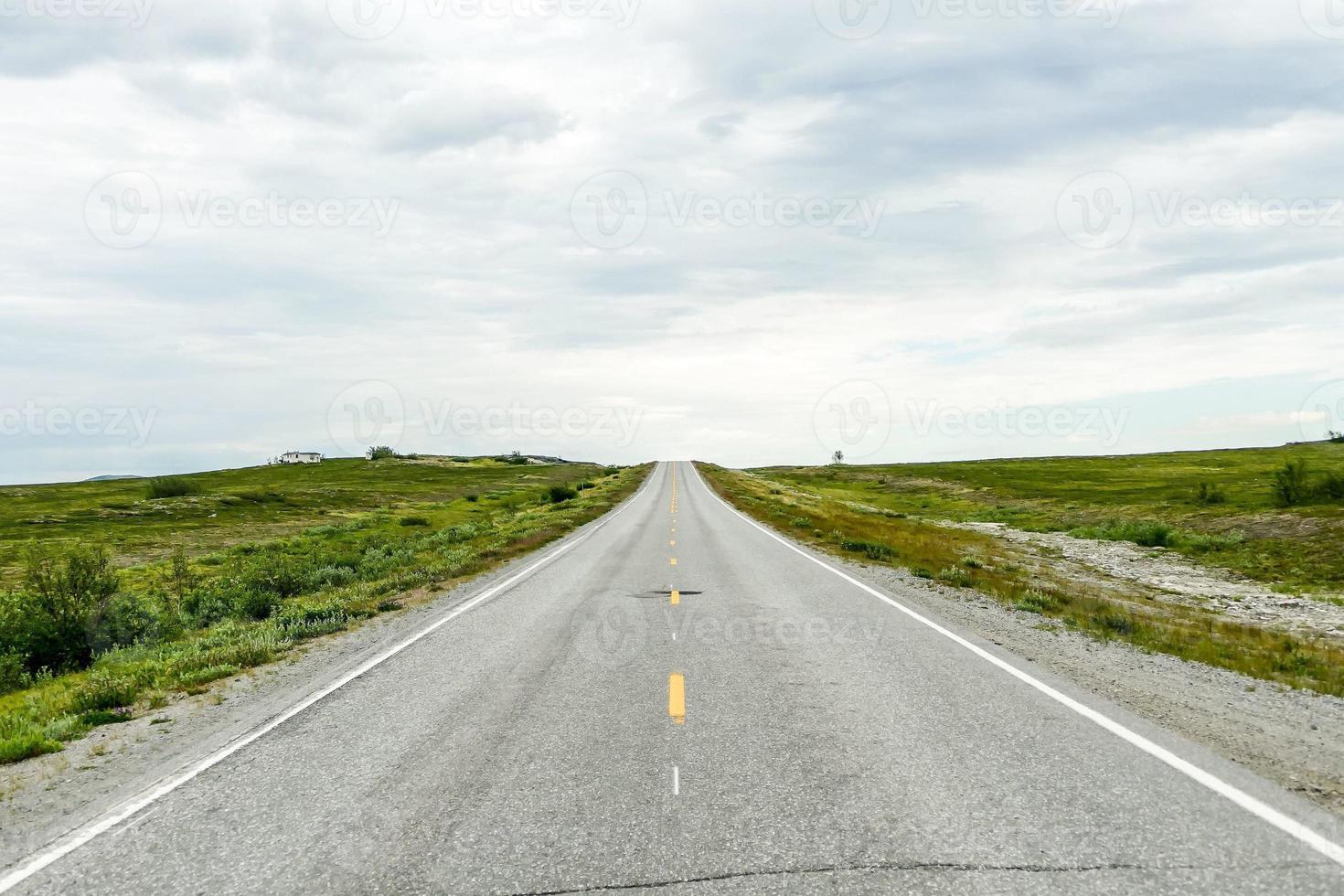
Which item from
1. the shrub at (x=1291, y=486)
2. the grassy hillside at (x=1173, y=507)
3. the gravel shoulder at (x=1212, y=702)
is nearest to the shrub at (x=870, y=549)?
the gravel shoulder at (x=1212, y=702)

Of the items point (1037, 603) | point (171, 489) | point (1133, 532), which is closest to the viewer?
point (1037, 603)

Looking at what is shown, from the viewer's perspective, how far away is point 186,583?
23375mm

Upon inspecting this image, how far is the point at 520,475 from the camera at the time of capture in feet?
386

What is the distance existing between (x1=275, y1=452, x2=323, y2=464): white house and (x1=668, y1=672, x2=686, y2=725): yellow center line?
152m

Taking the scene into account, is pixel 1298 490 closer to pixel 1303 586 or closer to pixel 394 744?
pixel 1303 586

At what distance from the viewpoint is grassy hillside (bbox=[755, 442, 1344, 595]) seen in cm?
2698

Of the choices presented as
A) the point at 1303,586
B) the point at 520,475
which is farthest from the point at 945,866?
the point at 520,475

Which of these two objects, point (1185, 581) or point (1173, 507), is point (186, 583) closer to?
point (1185, 581)

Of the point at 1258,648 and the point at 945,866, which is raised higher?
the point at 945,866

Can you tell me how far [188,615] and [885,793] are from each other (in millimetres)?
18018

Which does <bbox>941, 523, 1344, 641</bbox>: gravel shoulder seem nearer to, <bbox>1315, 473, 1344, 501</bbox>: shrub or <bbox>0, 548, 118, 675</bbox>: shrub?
<bbox>1315, 473, 1344, 501</bbox>: shrub

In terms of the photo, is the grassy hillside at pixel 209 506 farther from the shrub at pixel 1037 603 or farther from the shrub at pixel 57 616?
the shrub at pixel 1037 603

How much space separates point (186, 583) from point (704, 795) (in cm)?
2383

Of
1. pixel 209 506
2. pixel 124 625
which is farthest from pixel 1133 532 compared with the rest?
pixel 209 506
